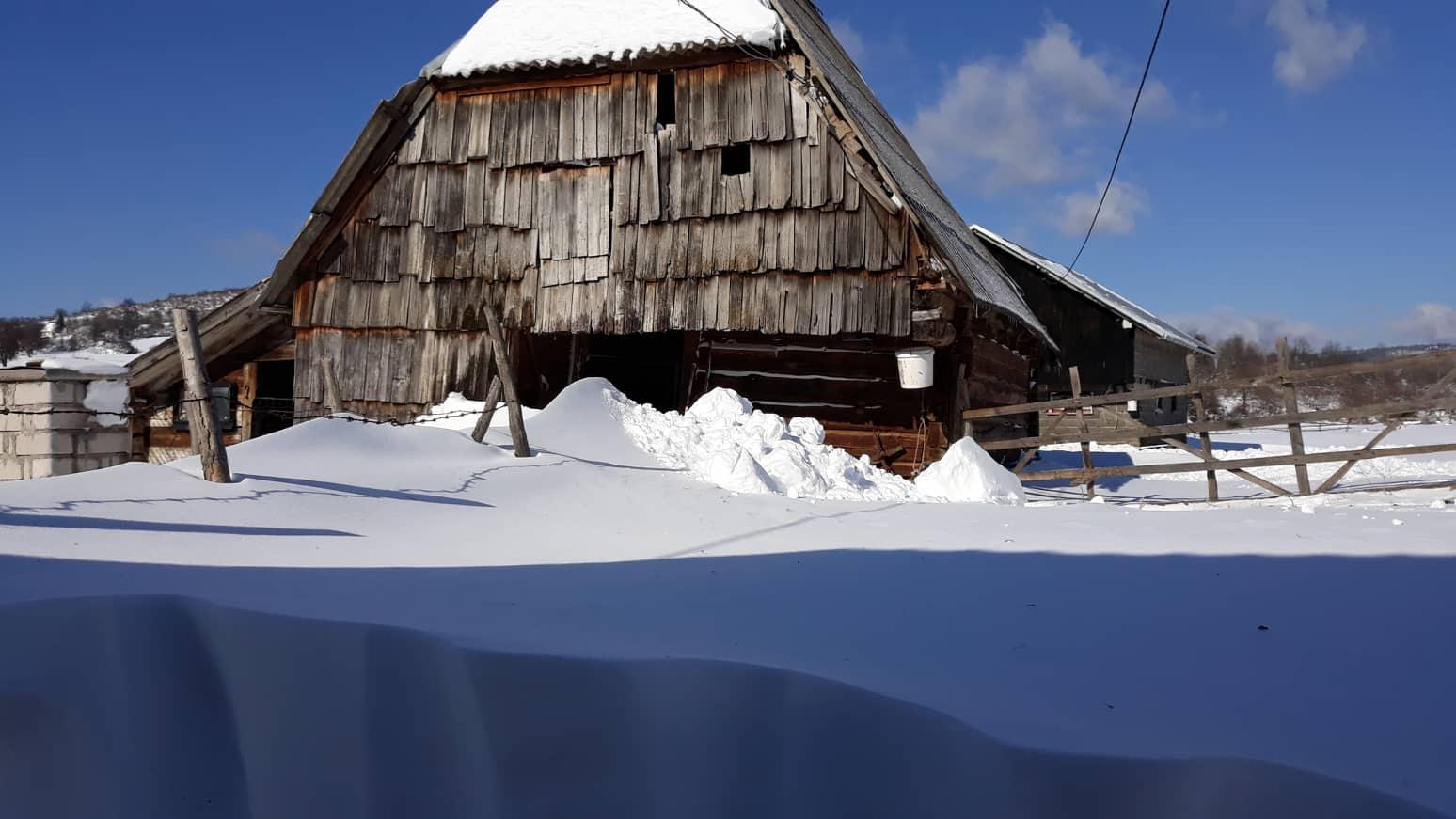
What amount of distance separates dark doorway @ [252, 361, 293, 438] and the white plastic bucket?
1093 cm

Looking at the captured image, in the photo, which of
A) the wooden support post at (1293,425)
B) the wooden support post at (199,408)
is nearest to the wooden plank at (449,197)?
the wooden support post at (199,408)

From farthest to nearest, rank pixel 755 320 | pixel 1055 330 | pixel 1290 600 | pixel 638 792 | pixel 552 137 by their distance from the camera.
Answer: pixel 1055 330
pixel 552 137
pixel 755 320
pixel 1290 600
pixel 638 792

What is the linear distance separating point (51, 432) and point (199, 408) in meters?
8.06

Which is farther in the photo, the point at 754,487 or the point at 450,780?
the point at 754,487

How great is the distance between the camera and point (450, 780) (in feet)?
11.3

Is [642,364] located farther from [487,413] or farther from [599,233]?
[487,413]

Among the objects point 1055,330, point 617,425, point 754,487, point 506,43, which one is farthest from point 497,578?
point 1055,330

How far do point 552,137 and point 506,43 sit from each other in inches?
59.6

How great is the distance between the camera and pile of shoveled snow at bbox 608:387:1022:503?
8.47m

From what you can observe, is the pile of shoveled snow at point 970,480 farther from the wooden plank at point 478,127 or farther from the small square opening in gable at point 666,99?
the wooden plank at point 478,127

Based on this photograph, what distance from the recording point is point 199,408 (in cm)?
615

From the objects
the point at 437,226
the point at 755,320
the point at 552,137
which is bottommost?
the point at 755,320

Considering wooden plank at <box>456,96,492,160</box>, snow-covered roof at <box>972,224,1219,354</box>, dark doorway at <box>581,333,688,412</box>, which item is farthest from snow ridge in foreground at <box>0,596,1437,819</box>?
snow-covered roof at <box>972,224,1219,354</box>

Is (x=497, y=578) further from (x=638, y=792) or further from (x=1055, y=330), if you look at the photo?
(x=1055, y=330)
